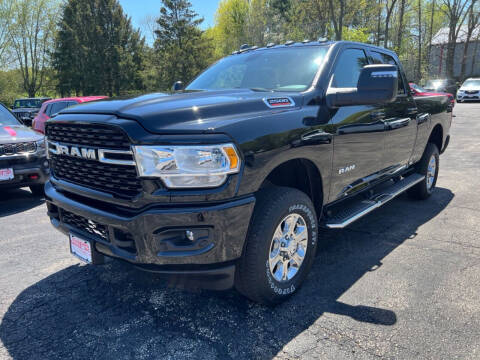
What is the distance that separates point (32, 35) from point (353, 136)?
5061 cm

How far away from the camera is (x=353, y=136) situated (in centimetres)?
331

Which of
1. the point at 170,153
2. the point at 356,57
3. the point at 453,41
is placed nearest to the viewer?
the point at 170,153

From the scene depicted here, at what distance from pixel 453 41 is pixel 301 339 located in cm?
4480

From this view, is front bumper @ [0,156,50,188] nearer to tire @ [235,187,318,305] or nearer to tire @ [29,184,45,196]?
tire @ [29,184,45,196]

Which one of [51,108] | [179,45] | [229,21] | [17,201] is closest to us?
[17,201]

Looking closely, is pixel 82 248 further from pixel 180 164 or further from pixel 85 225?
pixel 180 164

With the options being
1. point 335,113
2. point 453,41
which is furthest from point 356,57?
point 453,41

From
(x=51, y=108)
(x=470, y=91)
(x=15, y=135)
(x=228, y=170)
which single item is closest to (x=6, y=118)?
(x=15, y=135)

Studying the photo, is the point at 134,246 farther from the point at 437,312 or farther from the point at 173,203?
the point at 437,312

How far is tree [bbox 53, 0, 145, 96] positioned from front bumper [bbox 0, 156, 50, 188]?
32800 millimetres

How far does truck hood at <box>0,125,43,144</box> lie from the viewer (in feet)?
18.2

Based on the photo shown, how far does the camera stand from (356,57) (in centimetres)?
378

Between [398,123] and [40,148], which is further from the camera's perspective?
[40,148]

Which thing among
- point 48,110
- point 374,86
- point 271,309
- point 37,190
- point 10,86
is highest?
point 10,86
